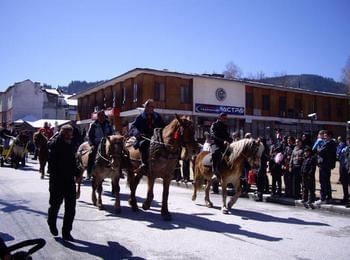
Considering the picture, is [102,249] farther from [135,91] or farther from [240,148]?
[135,91]

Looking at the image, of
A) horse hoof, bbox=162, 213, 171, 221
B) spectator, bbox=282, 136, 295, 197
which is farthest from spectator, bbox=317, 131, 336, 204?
horse hoof, bbox=162, 213, 171, 221

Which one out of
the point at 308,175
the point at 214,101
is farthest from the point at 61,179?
the point at 214,101

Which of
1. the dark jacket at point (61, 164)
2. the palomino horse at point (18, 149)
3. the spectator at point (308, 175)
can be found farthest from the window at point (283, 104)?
the dark jacket at point (61, 164)

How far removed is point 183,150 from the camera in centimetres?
988

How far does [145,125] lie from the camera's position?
10.3 meters

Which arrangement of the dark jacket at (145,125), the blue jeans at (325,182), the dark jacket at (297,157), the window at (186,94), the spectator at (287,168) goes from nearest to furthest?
the dark jacket at (145,125)
the blue jeans at (325,182)
the dark jacket at (297,157)
the spectator at (287,168)
the window at (186,94)

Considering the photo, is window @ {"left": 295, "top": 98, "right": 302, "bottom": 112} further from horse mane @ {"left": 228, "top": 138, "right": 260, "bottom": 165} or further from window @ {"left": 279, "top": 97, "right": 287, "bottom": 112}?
horse mane @ {"left": 228, "top": 138, "right": 260, "bottom": 165}

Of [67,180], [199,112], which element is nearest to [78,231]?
[67,180]

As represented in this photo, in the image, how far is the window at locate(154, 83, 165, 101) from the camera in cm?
3559

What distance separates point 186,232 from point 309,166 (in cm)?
544

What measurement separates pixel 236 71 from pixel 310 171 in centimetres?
5815

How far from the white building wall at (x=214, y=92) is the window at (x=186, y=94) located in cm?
48

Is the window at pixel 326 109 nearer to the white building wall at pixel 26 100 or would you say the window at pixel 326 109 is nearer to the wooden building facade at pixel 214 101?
the wooden building facade at pixel 214 101

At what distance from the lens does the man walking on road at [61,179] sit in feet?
24.0
